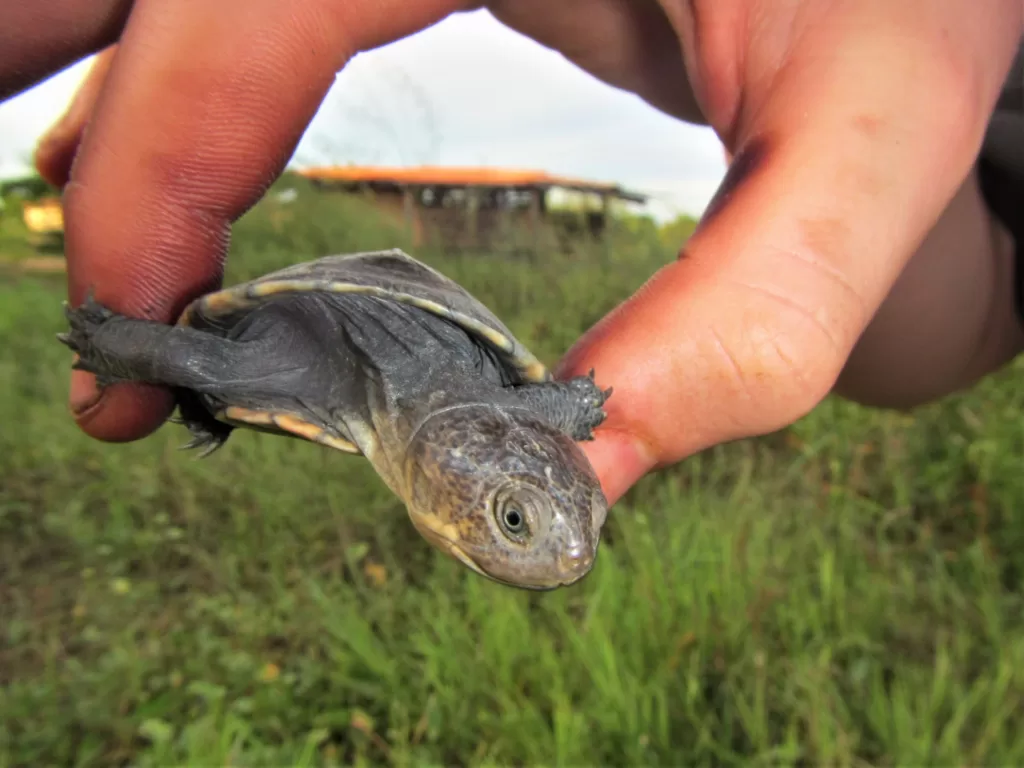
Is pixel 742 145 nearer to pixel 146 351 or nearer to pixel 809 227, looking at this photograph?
pixel 809 227

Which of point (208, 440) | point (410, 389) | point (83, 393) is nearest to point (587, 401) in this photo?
point (410, 389)

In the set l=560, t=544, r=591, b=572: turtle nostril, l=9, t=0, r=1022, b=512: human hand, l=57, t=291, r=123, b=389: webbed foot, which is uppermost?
l=9, t=0, r=1022, b=512: human hand

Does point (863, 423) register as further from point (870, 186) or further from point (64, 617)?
point (64, 617)

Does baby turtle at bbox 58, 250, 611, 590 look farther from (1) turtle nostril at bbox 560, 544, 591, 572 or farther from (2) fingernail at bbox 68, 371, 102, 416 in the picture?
(2) fingernail at bbox 68, 371, 102, 416

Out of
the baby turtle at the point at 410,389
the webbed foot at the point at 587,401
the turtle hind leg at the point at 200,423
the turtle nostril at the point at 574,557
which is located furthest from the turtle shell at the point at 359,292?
the turtle nostril at the point at 574,557

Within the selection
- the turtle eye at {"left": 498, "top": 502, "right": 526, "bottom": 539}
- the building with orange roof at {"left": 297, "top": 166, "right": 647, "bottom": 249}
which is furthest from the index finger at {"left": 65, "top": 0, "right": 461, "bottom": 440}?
the building with orange roof at {"left": 297, "top": 166, "right": 647, "bottom": 249}

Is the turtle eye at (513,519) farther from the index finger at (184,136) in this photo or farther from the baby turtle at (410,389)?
the index finger at (184,136)
